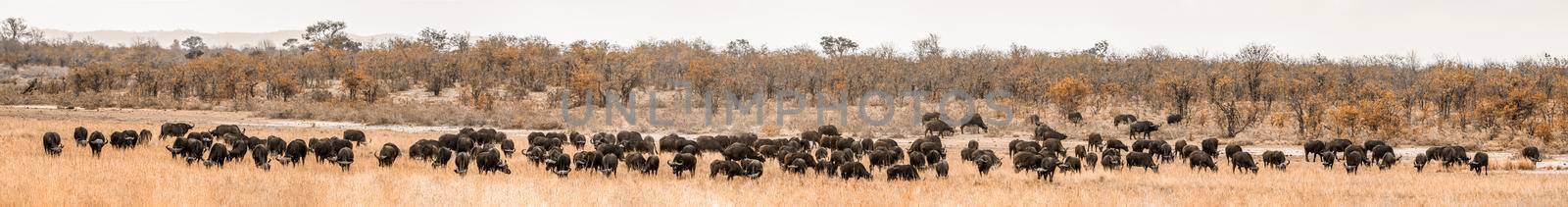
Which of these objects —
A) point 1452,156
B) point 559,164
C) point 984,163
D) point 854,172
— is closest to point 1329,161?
point 1452,156

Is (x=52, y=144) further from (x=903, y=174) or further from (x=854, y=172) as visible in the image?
(x=903, y=174)

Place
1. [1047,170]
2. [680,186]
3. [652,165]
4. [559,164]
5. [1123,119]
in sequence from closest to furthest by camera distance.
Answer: [680,186]
[1047,170]
[559,164]
[652,165]
[1123,119]

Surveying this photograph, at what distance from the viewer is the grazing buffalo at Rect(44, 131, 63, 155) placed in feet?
67.8

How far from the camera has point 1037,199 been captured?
14750mm

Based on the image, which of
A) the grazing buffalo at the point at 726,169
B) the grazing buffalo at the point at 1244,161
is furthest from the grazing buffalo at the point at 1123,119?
the grazing buffalo at the point at 726,169

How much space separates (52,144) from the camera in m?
21.0

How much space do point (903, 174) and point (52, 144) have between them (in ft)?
50.3

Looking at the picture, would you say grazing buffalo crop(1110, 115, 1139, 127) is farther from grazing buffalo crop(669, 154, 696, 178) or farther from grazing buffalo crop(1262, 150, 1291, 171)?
grazing buffalo crop(669, 154, 696, 178)

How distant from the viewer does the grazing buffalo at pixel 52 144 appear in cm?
2067

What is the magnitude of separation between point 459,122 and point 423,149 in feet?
72.0

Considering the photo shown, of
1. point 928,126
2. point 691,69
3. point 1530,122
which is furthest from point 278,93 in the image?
point 1530,122

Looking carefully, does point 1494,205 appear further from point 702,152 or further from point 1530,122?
point 1530,122

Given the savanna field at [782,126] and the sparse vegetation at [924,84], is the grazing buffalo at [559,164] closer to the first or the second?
the savanna field at [782,126]

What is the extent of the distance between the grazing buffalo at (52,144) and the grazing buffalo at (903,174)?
1479cm
